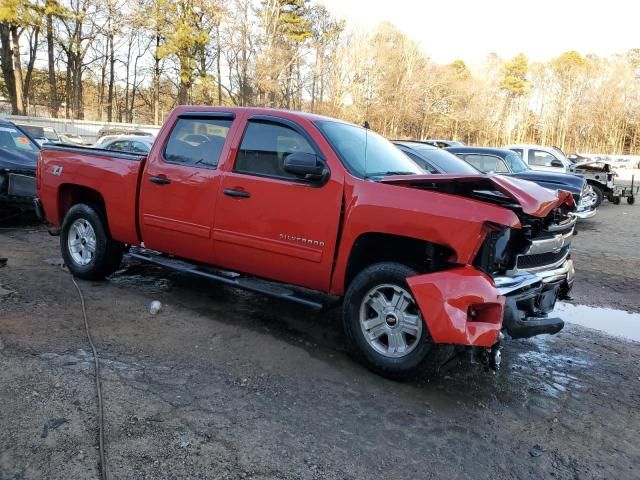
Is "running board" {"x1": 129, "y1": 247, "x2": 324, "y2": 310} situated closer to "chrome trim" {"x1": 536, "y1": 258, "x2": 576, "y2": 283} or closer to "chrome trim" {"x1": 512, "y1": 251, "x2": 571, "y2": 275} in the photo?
"chrome trim" {"x1": 512, "y1": 251, "x2": 571, "y2": 275}

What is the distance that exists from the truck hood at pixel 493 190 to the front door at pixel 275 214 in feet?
2.14

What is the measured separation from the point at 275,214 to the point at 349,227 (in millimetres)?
696

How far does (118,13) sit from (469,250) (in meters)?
33.6

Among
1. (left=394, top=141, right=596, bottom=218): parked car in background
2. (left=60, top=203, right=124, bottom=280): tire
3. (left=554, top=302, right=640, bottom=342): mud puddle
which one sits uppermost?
(left=394, top=141, right=596, bottom=218): parked car in background

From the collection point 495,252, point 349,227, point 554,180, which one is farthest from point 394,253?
point 554,180

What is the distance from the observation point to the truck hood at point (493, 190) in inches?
136

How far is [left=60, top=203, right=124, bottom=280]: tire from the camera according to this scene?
18.6 ft

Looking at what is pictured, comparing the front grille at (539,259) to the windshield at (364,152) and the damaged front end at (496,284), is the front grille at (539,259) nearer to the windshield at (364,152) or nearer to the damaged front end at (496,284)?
the damaged front end at (496,284)

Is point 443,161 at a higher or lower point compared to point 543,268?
higher

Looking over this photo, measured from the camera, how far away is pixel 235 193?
179 inches

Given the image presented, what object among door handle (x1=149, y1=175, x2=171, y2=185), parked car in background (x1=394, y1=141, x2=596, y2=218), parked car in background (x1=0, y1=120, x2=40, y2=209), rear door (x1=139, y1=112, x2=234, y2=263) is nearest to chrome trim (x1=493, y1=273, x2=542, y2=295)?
→ rear door (x1=139, y1=112, x2=234, y2=263)

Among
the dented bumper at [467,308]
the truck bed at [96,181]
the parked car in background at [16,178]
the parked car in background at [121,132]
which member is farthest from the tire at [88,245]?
the parked car in background at [121,132]

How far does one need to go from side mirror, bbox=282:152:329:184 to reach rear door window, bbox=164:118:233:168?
101 centimetres

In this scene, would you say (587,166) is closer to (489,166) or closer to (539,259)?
(489,166)
